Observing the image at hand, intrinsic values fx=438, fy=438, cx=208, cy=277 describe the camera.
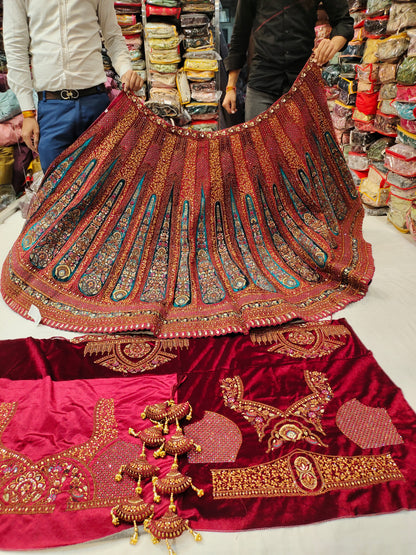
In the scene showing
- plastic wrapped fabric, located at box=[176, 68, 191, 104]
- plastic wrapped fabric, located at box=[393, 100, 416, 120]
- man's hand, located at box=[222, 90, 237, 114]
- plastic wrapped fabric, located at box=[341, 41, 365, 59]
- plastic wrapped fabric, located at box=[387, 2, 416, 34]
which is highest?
plastic wrapped fabric, located at box=[387, 2, 416, 34]

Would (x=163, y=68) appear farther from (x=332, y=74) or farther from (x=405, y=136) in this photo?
(x=405, y=136)

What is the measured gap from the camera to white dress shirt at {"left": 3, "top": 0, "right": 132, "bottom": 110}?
6.03ft

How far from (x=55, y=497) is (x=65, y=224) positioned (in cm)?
125

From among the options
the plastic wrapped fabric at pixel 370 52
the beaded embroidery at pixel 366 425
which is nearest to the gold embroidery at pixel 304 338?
the beaded embroidery at pixel 366 425

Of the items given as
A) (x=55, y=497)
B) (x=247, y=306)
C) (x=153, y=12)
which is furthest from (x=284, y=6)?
(x=153, y=12)

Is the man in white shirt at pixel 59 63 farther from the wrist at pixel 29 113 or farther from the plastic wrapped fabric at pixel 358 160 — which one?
the plastic wrapped fabric at pixel 358 160

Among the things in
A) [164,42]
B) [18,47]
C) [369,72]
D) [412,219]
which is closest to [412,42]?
[369,72]

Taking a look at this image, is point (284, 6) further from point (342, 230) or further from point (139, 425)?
point (139, 425)

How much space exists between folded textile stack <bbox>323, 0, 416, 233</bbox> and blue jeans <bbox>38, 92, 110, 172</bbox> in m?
1.69

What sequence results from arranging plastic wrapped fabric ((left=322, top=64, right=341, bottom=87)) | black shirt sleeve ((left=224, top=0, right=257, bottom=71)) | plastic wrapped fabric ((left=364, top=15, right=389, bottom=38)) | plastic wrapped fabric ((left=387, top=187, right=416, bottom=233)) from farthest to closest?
plastic wrapped fabric ((left=322, top=64, right=341, bottom=87)) < plastic wrapped fabric ((left=364, top=15, right=389, bottom=38)) < plastic wrapped fabric ((left=387, top=187, right=416, bottom=233)) < black shirt sleeve ((left=224, top=0, right=257, bottom=71))

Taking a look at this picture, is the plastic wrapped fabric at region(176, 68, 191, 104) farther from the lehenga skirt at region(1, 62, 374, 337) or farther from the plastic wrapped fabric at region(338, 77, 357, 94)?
the lehenga skirt at region(1, 62, 374, 337)

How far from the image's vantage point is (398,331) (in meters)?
1.71

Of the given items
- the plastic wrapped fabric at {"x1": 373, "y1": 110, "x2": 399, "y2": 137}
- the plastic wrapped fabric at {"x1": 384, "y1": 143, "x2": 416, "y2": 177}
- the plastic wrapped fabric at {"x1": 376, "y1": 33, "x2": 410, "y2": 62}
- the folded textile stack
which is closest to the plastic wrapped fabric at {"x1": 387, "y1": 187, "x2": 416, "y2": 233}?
the folded textile stack

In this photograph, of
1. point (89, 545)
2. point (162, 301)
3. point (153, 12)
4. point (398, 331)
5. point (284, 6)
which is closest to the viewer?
point (89, 545)
